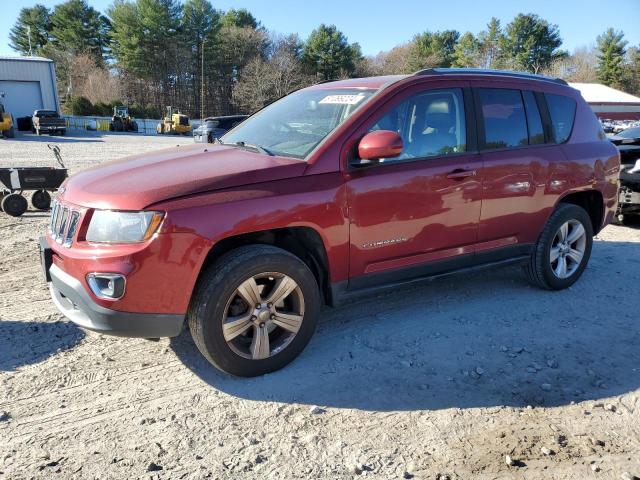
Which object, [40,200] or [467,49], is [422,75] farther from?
[467,49]

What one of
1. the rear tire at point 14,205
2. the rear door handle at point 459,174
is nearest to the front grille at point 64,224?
the rear door handle at point 459,174

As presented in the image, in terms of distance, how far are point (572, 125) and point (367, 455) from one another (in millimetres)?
3876

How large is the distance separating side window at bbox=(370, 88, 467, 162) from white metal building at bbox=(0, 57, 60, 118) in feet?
154

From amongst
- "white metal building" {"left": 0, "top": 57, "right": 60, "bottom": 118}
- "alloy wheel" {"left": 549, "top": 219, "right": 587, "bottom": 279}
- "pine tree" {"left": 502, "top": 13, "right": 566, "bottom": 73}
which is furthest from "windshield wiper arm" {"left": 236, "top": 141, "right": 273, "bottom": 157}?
"pine tree" {"left": 502, "top": 13, "right": 566, "bottom": 73}

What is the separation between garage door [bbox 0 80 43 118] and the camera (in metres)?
42.4

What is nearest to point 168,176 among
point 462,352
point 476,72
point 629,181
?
point 462,352

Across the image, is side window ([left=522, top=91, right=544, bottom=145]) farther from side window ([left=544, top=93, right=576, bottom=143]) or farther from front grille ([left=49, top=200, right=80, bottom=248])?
front grille ([left=49, top=200, right=80, bottom=248])

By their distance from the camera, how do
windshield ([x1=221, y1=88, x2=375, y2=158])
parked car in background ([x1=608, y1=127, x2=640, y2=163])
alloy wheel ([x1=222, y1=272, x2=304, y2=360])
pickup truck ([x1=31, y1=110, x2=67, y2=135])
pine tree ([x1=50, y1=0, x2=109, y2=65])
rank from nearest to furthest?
alloy wheel ([x1=222, y1=272, x2=304, y2=360]) → windshield ([x1=221, y1=88, x2=375, y2=158]) → parked car in background ([x1=608, y1=127, x2=640, y2=163]) → pickup truck ([x1=31, y1=110, x2=67, y2=135]) → pine tree ([x1=50, y1=0, x2=109, y2=65])

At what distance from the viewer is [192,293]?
10.6ft

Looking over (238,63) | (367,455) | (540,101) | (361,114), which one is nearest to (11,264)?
(361,114)

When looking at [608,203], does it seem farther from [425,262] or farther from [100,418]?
[100,418]

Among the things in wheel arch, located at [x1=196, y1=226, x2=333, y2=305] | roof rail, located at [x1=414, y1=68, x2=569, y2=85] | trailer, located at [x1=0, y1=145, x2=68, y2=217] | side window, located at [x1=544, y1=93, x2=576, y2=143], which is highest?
roof rail, located at [x1=414, y1=68, x2=569, y2=85]

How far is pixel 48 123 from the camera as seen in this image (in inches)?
1332

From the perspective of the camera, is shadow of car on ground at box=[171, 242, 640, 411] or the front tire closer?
the front tire
